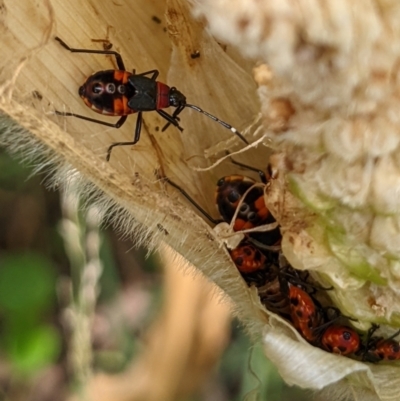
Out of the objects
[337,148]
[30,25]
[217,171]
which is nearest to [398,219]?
[337,148]

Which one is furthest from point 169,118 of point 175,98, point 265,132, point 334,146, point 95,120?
point 334,146

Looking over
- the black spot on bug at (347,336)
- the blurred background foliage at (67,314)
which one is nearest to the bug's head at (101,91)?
the black spot on bug at (347,336)

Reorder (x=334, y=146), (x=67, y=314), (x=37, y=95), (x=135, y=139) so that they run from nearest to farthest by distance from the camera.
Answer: (x=334, y=146) < (x=37, y=95) < (x=135, y=139) < (x=67, y=314)

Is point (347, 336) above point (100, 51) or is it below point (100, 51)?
below

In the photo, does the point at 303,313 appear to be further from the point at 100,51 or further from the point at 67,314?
the point at 67,314

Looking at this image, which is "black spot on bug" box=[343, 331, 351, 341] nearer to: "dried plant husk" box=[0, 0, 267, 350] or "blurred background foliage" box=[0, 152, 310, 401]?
"dried plant husk" box=[0, 0, 267, 350]

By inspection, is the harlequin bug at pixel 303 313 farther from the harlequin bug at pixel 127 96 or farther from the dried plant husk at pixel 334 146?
the harlequin bug at pixel 127 96

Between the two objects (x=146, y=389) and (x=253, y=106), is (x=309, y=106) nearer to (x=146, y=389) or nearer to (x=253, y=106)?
(x=253, y=106)
